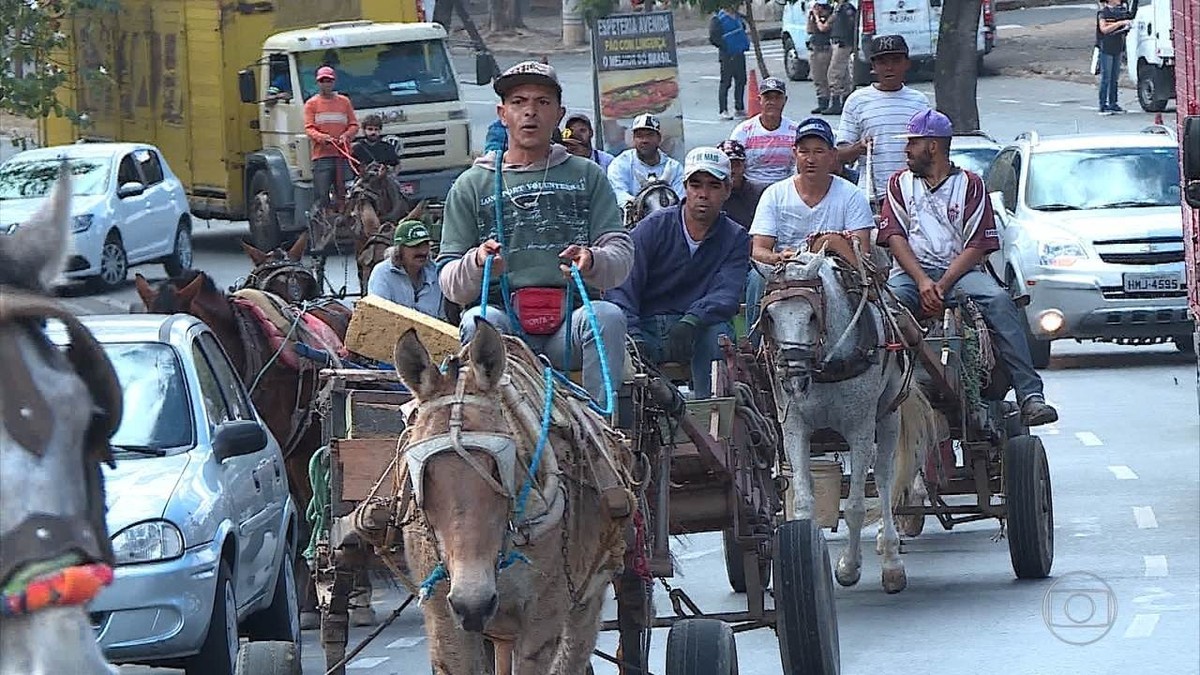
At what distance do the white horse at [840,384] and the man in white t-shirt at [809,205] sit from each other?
2.02 ft

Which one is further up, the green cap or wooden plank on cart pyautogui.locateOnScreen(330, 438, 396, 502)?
the green cap

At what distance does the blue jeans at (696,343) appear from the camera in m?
10.9

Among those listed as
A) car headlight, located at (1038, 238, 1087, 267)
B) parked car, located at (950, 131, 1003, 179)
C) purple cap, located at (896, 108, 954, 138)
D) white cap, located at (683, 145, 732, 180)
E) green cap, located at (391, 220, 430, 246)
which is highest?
purple cap, located at (896, 108, 954, 138)

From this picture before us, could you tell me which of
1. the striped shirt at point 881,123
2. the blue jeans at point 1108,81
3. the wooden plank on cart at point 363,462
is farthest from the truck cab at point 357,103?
the wooden plank on cart at point 363,462

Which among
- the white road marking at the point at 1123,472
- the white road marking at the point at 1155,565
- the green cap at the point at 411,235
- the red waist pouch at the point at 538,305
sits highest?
the red waist pouch at the point at 538,305

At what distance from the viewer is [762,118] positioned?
16.0 m

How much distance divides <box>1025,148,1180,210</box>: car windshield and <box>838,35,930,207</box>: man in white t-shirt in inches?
294

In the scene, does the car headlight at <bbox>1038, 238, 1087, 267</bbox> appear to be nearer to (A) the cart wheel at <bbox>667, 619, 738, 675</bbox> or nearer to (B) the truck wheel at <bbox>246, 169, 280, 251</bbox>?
(B) the truck wheel at <bbox>246, 169, 280, 251</bbox>

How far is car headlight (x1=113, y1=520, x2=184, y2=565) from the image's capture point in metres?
9.67

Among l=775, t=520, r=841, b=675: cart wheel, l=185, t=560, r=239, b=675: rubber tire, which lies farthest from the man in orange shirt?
l=775, t=520, r=841, b=675: cart wheel

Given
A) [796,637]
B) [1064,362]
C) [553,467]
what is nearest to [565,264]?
[553,467]

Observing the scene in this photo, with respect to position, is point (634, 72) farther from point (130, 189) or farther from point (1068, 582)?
point (1068, 582)

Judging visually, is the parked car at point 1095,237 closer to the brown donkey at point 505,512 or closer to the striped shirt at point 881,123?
the striped shirt at point 881,123

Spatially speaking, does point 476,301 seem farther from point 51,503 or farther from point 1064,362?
point 1064,362
